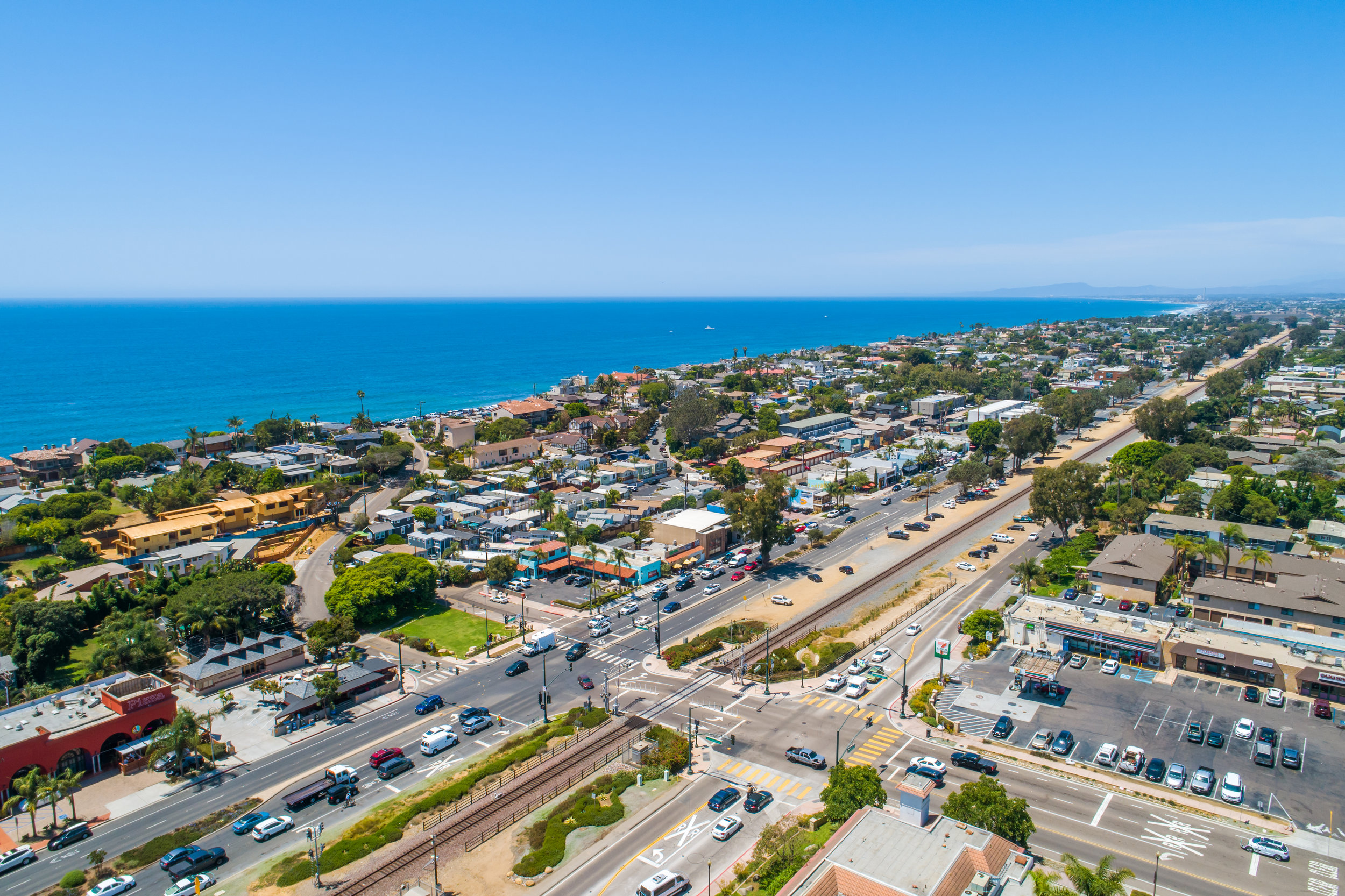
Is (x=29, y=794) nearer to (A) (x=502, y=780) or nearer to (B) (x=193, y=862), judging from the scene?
(B) (x=193, y=862)

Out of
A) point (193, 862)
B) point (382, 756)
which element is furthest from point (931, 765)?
point (193, 862)

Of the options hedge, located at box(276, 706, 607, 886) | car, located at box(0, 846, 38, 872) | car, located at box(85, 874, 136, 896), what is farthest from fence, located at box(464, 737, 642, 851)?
car, located at box(0, 846, 38, 872)

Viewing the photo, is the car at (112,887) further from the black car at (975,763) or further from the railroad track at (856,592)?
the black car at (975,763)

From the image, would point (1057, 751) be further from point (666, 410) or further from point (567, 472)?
point (666, 410)

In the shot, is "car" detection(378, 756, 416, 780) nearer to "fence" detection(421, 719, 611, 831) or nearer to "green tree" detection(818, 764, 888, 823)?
"fence" detection(421, 719, 611, 831)

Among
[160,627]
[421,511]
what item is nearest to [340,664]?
[160,627]

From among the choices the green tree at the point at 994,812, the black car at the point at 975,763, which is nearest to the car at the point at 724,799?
the green tree at the point at 994,812
